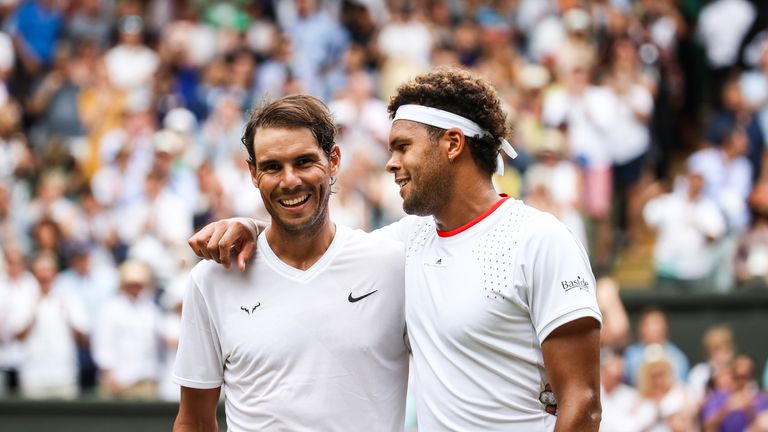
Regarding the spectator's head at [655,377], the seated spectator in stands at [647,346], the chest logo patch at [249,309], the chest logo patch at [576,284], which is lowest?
the spectator's head at [655,377]

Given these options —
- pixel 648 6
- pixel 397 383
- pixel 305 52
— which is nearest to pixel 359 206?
pixel 305 52

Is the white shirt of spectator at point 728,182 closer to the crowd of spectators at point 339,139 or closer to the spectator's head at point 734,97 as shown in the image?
the crowd of spectators at point 339,139

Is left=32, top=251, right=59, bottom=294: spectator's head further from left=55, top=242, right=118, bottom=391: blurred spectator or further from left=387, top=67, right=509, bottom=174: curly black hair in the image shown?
left=387, top=67, right=509, bottom=174: curly black hair

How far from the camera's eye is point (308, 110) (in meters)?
4.95

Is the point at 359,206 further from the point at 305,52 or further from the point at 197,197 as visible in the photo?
the point at 305,52

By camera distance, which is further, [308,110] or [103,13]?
[103,13]

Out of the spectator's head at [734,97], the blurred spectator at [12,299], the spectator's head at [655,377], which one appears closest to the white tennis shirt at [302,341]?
the spectator's head at [655,377]

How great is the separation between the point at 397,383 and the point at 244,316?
0.63 m

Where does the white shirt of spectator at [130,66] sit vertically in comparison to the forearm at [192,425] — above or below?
above

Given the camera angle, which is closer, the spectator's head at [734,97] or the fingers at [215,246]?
the fingers at [215,246]

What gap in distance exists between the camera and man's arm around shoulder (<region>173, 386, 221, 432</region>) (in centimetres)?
504

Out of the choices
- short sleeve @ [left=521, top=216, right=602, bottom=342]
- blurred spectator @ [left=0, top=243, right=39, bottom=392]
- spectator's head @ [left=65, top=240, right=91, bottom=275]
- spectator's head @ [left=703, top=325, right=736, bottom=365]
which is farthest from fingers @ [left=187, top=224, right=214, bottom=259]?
spectator's head @ [left=65, top=240, right=91, bottom=275]

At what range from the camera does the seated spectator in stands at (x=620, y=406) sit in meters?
9.93

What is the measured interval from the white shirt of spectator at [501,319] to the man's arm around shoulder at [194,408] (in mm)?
849
